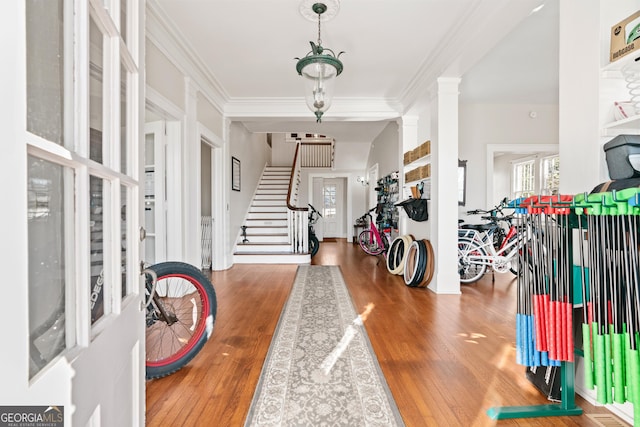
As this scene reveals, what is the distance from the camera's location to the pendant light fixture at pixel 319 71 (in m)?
2.40

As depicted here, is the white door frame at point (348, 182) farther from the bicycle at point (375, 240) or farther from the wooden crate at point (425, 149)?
the wooden crate at point (425, 149)

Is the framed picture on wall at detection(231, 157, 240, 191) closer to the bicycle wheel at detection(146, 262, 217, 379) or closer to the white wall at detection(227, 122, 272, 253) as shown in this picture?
the white wall at detection(227, 122, 272, 253)

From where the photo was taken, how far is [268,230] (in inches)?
267

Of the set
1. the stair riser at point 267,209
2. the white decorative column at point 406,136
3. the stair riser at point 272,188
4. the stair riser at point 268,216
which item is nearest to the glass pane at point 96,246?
the white decorative column at point 406,136

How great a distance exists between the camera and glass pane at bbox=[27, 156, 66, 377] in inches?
20.8

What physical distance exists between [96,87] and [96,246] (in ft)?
1.29

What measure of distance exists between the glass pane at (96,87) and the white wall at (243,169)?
474 cm

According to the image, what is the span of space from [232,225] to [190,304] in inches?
101

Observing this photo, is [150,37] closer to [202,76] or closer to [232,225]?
[202,76]

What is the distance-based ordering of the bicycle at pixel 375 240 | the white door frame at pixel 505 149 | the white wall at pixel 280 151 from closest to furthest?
the white door frame at pixel 505 149 → the bicycle at pixel 375 240 → the white wall at pixel 280 151

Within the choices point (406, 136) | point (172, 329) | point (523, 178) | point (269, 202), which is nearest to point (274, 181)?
point (269, 202)

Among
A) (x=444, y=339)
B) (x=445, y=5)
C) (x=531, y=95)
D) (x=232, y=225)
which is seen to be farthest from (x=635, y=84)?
(x=232, y=225)

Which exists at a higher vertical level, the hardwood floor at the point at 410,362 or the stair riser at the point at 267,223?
the stair riser at the point at 267,223

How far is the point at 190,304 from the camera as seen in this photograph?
330cm
